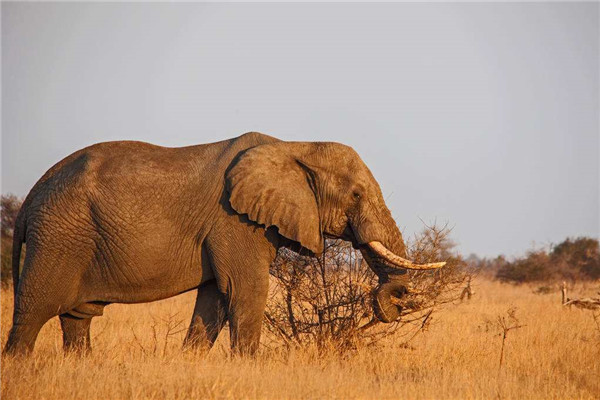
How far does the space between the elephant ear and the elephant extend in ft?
0.05

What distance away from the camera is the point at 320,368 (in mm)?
8539

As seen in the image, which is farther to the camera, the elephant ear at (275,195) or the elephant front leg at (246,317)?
the elephant ear at (275,195)

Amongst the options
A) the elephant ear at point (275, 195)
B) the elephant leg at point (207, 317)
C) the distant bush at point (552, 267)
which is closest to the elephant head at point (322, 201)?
the elephant ear at point (275, 195)

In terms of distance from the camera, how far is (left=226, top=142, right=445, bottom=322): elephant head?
29.2 ft

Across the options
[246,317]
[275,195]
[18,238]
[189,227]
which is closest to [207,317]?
[246,317]

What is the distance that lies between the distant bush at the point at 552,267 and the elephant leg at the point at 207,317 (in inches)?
888

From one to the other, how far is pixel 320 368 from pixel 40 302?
3.24 m

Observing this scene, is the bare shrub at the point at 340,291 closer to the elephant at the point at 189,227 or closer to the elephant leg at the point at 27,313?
the elephant at the point at 189,227

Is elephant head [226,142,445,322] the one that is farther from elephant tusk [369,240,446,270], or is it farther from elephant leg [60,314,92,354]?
elephant leg [60,314,92,354]

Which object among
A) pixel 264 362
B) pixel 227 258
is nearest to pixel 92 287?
pixel 227 258

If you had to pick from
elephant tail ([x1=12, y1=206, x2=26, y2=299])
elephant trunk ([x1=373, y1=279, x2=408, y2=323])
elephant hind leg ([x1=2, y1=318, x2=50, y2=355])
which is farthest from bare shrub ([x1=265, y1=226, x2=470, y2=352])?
elephant tail ([x1=12, y1=206, x2=26, y2=299])

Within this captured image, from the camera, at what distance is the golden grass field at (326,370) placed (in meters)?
6.97

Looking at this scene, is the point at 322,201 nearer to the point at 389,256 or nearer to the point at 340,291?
the point at 389,256

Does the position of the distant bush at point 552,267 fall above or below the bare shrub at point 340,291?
above
